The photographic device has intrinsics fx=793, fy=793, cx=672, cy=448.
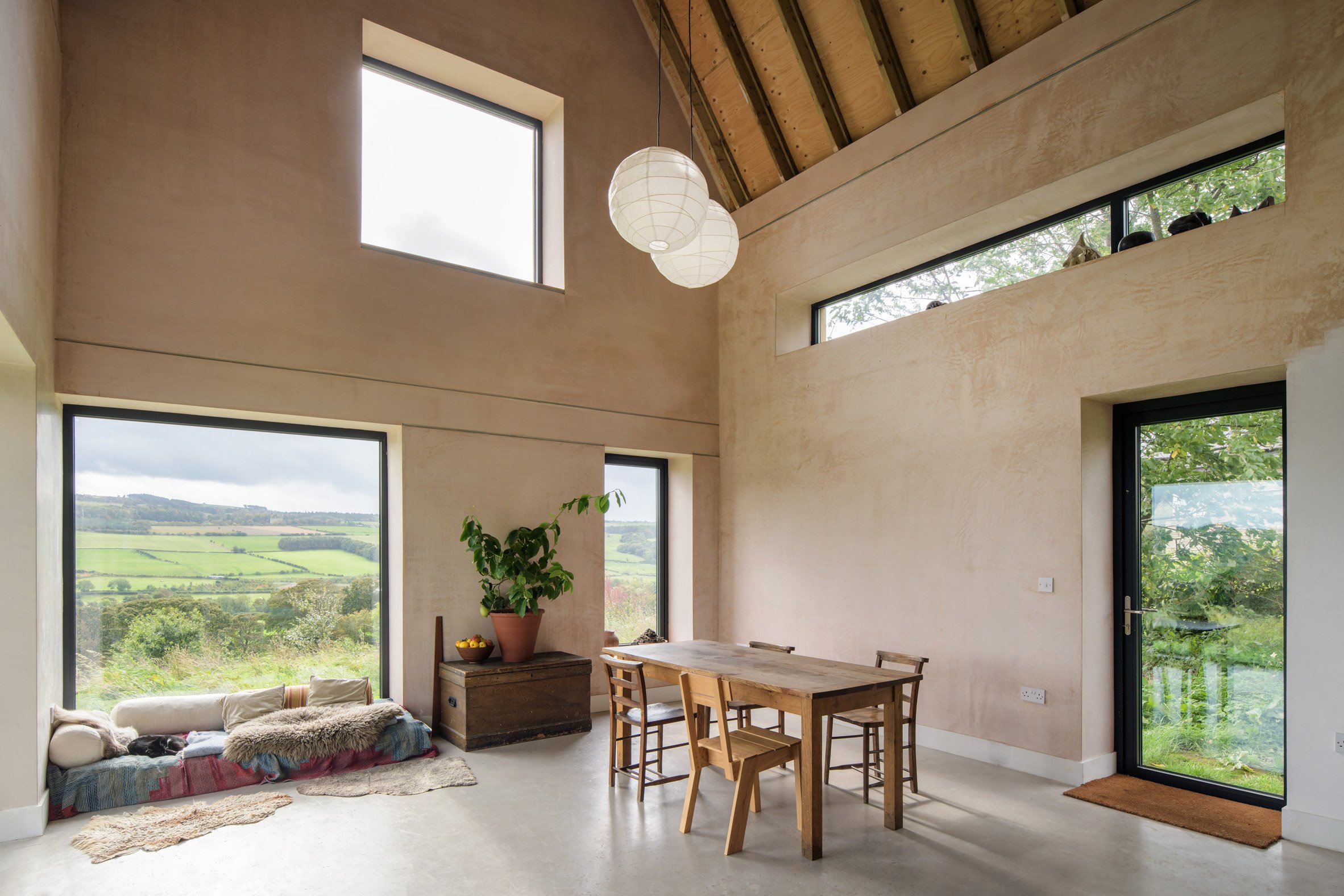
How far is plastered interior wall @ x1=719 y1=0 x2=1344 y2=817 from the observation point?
13.3 feet

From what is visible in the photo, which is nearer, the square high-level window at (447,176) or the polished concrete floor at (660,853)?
the polished concrete floor at (660,853)

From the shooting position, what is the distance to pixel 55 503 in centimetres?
456

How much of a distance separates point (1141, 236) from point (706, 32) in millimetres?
4136

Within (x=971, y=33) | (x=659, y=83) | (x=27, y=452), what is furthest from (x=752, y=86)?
(x=27, y=452)

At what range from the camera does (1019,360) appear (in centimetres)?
514

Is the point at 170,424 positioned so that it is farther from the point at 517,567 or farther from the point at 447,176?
the point at 447,176

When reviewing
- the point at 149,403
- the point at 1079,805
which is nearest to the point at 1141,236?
the point at 1079,805

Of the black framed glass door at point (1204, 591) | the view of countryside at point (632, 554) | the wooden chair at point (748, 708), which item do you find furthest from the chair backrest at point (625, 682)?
the black framed glass door at point (1204, 591)

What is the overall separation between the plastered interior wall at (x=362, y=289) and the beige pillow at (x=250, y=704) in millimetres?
806

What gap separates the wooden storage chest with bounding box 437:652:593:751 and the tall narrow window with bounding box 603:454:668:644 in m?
1.19

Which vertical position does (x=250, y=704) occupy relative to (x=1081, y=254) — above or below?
below

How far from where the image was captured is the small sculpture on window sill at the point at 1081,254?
4973 mm

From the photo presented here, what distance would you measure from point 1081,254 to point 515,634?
462 centimetres

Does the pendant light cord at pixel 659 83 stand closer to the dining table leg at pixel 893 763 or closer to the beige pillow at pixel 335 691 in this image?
the beige pillow at pixel 335 691
